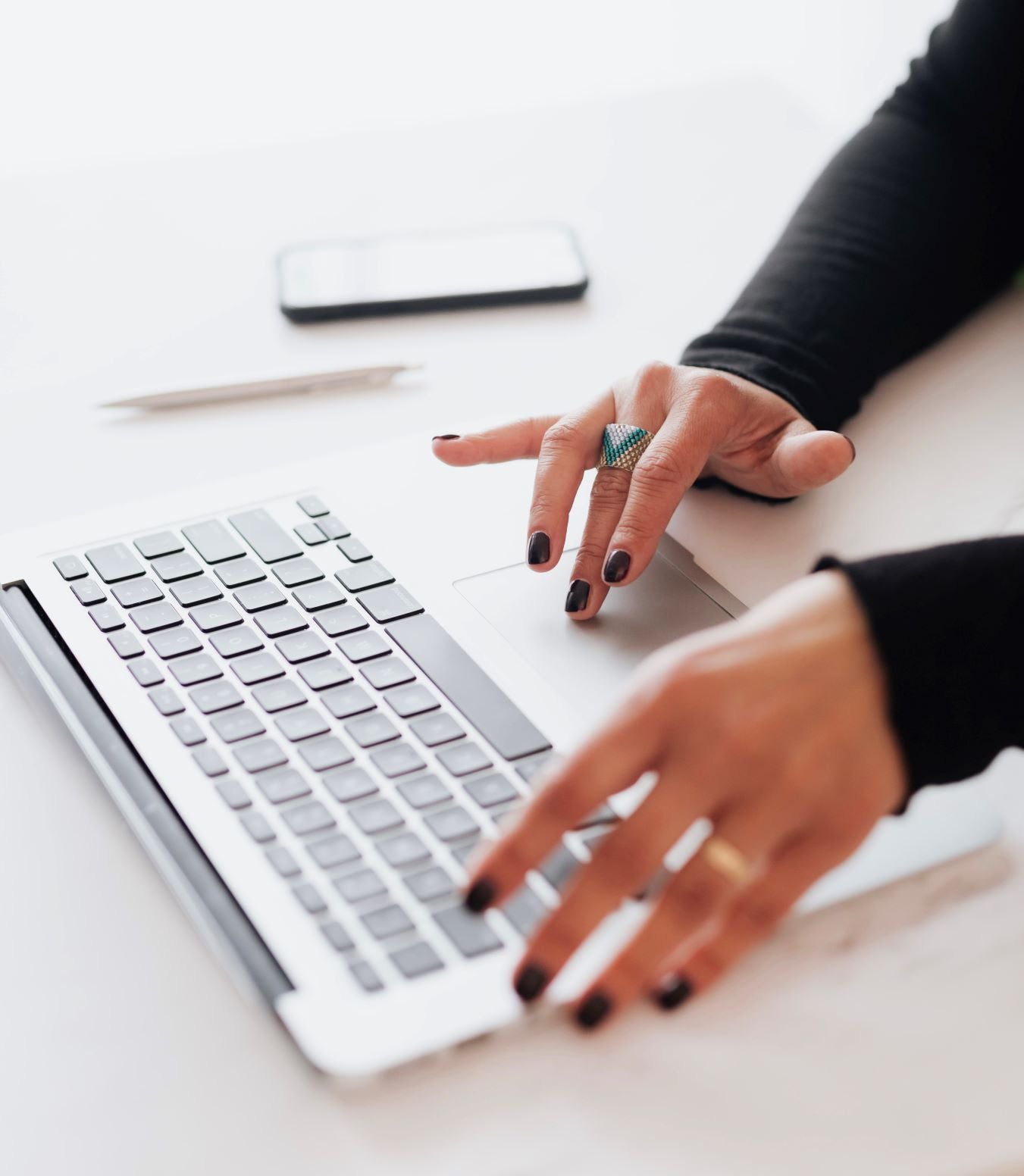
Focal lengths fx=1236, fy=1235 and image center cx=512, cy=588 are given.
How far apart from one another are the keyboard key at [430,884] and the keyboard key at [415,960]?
0.07 feet

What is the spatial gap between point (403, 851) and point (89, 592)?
213 millimetres

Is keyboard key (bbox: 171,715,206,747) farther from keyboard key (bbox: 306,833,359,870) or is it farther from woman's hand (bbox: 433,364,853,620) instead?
woman's hand (bbox: 433,364,853,620)

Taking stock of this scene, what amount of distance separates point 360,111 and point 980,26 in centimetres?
121

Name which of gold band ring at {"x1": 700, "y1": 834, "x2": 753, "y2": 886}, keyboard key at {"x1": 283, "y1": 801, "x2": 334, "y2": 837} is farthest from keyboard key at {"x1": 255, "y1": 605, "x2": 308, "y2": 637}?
gold band ring at {"x1": 700, "y1": 834, "x2": 753, "y2": 886}

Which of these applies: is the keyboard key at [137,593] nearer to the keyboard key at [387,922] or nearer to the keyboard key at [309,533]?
the keyboard key at [309,533]

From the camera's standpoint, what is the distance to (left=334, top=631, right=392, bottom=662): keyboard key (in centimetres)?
52

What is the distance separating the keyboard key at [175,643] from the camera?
52cm

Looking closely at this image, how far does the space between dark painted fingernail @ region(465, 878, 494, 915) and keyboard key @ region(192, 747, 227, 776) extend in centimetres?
12

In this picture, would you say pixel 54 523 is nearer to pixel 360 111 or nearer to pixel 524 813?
pixel 524 813

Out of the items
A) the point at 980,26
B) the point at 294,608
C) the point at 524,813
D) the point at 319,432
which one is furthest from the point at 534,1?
the point at 524,813

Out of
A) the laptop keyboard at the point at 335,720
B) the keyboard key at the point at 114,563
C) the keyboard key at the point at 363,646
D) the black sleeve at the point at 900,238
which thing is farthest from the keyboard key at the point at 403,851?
the black sleeve at the point at 900,238

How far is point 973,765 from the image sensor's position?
0.45m

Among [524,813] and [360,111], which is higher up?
[524,813]

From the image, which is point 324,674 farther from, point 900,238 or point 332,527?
point 900,238
